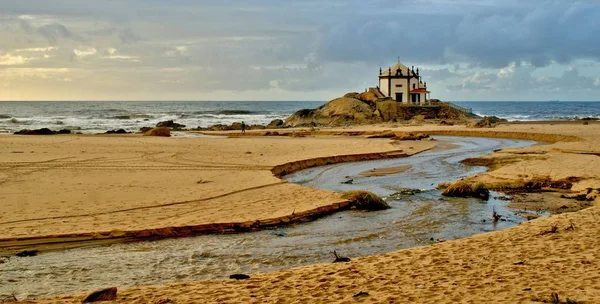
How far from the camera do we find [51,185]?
1558 centimetres

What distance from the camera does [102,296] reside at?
6875mm

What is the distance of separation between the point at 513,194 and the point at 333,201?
571cm

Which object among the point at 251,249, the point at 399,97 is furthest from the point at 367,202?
the point at 399,97

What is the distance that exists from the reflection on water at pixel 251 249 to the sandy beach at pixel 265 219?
2.57 feet

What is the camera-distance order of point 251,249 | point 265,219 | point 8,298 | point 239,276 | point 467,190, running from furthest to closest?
point 467,190, point 265,219, point 251,249, point 239,276, point 8,298

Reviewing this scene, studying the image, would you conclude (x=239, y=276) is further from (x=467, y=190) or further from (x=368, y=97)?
(x=368, y=97)

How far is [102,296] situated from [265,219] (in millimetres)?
5605

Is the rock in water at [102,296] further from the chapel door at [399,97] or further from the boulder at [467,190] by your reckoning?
the chapel door at [399,97]

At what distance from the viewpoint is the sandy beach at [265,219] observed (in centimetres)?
703

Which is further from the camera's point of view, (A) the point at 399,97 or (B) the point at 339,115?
(A) the point at 399,97

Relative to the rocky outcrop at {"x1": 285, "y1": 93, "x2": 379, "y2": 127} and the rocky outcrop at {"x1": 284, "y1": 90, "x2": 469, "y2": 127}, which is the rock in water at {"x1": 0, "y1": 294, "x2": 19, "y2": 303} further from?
the rocky outcrop at {"x1": 284, "y1": 90, "x2": 469, "y2": 127}

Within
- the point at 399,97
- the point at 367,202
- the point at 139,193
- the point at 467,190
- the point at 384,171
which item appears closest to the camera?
the point at 367,202

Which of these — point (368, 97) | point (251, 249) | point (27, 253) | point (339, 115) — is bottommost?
point (251, 249)

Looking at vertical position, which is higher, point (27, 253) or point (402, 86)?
point (402, 86)
